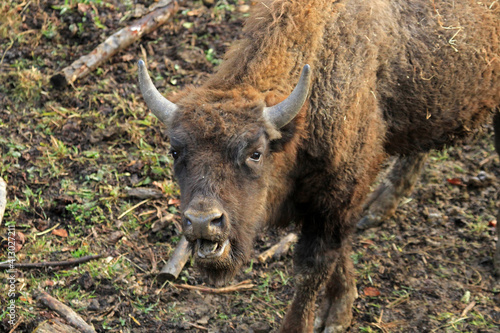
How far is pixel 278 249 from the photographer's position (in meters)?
6.30

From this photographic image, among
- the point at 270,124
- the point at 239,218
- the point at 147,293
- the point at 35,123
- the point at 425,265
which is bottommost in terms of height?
the point at 425,265

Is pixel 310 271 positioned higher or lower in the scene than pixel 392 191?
higher

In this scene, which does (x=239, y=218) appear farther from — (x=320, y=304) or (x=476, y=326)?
(x=476, y=326)

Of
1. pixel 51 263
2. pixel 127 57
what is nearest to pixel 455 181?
pixel 127 57

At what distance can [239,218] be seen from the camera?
4.17 metres

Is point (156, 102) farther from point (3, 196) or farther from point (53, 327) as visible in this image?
point (3, 196)

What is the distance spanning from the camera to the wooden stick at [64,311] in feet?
16.0

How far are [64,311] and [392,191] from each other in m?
4.07

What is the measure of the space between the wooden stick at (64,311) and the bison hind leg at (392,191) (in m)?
3.48

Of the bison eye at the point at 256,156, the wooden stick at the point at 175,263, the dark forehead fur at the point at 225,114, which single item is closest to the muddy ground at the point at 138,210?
the wooden stick at the point at 175,263

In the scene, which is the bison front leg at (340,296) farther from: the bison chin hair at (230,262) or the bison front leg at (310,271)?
the bison chin hair at (230,262)

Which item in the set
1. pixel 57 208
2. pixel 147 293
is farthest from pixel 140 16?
pixel 147 293

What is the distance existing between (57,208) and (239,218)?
284 cm

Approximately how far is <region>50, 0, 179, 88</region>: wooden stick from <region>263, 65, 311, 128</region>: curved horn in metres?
4.19
